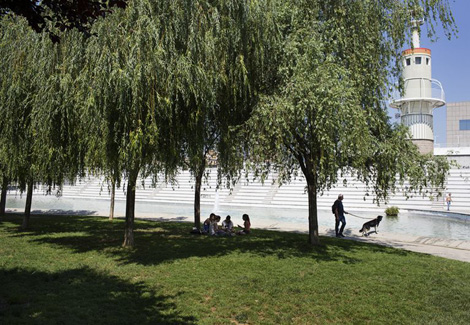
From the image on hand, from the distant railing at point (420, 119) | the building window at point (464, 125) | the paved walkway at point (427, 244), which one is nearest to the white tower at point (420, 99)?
the distant railing at point (420, 119)

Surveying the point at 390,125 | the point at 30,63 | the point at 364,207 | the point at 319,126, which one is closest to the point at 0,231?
the point at 30,63

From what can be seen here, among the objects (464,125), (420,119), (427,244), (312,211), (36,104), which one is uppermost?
(464,125)

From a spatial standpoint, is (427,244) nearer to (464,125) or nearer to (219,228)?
(219,228)

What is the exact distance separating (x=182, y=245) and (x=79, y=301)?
219 inches

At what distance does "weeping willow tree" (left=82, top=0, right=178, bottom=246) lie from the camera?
27.0 feet

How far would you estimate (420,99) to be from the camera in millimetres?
44156

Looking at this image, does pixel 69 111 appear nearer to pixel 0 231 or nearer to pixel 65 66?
pixel 65 66

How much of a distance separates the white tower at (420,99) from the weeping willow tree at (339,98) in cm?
3558

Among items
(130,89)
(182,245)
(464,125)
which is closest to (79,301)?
(130,89)

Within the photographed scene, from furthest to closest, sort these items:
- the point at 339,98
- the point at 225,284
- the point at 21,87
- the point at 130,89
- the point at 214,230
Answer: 1. the point at 214,230
2. the point at 21,87
3. the point at 339,98
4. the point at 130,89
5. the point at 225,284

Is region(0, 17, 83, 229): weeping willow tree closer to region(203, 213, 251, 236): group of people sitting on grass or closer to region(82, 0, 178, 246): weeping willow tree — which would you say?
region(82, 0, 178, 246): weeping willow tree

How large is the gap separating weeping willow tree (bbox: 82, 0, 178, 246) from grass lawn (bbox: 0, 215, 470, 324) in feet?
8.42

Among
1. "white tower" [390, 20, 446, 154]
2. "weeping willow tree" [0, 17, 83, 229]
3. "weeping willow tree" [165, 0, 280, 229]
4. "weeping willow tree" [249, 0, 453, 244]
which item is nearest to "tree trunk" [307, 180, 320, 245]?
"weeping willow tree" [249, 0, 453, 244]

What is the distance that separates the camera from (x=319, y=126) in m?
8.80
